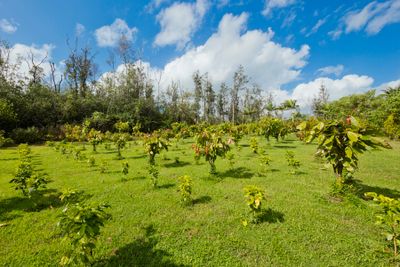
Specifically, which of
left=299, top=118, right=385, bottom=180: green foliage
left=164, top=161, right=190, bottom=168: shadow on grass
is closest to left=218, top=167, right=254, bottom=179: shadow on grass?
left=164, top=161, right=190, bottom=168: shadow on grass

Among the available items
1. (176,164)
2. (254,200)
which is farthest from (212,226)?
(176,164)

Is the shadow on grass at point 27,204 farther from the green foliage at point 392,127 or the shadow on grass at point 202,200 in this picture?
the green foliage at point 392,127

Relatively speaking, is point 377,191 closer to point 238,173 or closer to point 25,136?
point 238,173

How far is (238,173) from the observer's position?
24.9 ft

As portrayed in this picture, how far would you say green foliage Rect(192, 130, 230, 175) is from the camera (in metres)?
7.32

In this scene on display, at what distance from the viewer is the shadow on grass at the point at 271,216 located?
425cm

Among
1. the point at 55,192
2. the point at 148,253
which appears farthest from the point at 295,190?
the point at 55,192

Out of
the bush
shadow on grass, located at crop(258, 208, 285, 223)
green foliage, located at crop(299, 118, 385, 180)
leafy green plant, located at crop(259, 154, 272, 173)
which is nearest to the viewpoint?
shadow on grass, located at crop(258, 208, 285, 223)

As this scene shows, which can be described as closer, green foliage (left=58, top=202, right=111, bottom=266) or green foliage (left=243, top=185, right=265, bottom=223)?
green foliage (left=58, top=202, right=111, bottom=266)

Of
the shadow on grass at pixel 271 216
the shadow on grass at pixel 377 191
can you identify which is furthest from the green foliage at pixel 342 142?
the shadow on grass at pixel 271 216

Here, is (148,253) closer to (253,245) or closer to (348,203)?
(253,245)

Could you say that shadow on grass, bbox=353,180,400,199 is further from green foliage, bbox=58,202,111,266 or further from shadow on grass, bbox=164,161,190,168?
shadow on grass, bbox=164,161,190,168

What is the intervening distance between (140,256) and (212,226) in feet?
4.54

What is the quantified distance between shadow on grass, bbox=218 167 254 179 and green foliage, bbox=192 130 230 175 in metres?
0.39
